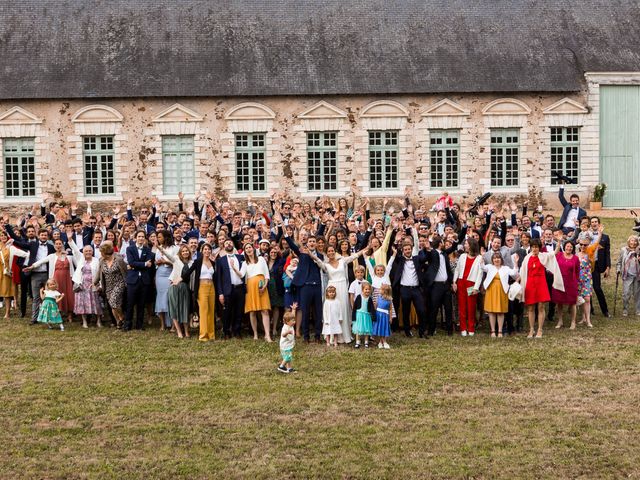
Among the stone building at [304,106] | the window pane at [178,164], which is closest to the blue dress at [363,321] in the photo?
the stone building at [304,106]

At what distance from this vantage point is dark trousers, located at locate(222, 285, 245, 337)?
14453 mm

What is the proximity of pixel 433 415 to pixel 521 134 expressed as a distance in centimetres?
2171

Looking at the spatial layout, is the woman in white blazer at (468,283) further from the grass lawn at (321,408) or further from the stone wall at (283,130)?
the stone wall at (283,130)

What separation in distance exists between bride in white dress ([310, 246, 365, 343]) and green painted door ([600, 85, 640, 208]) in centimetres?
1974

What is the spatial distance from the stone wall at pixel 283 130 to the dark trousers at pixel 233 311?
645 inches

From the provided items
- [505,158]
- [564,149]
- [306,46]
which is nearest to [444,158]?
[505,158]

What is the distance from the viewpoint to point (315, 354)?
44.5 feet

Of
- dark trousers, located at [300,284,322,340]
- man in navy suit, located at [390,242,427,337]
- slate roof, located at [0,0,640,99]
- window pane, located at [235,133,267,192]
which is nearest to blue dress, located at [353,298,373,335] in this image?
dark trousers, located at [300,284,322,340]

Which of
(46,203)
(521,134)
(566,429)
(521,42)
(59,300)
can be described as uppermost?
(521,42)

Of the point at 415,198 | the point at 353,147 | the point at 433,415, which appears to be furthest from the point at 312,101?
the point at 433,415

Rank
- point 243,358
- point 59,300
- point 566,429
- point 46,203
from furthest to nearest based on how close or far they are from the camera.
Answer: point 46,203 < point 59,300 < point 243,358 < point 566,429

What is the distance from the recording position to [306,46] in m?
31.4

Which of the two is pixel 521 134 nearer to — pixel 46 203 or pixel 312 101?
pixel 312 101

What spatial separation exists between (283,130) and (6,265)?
1540cm
